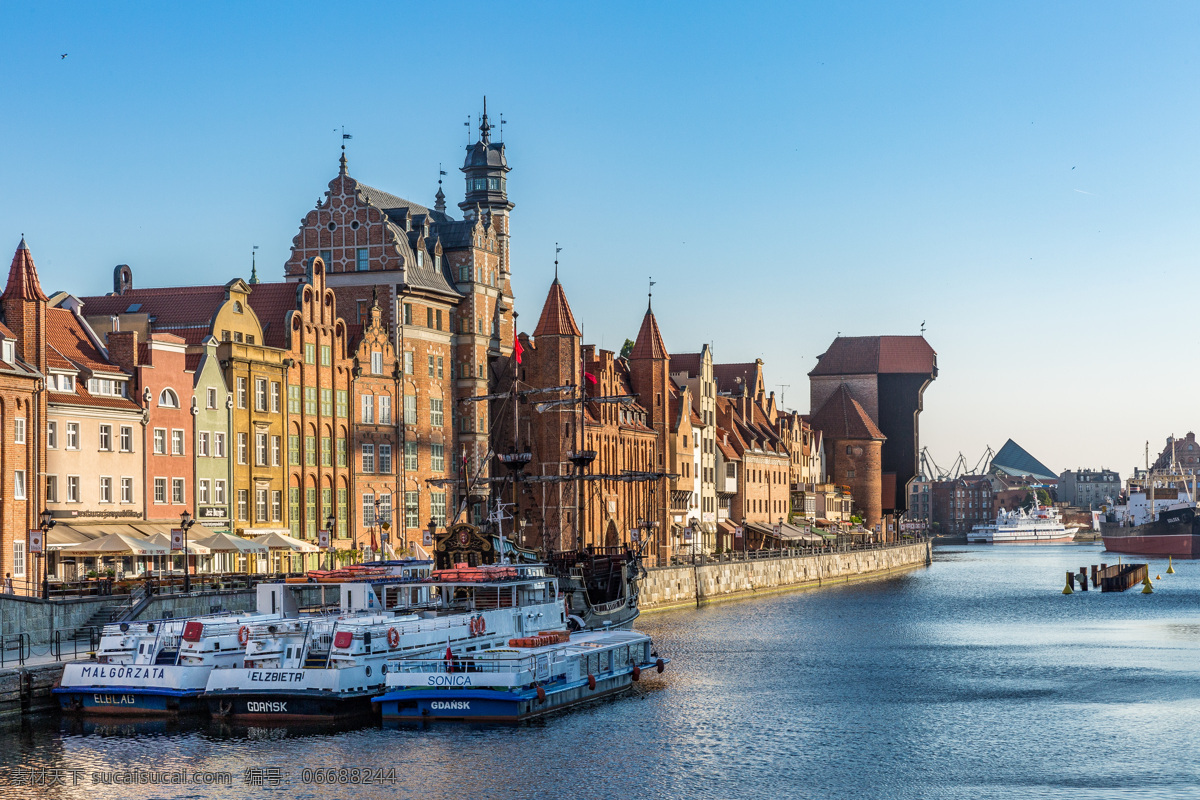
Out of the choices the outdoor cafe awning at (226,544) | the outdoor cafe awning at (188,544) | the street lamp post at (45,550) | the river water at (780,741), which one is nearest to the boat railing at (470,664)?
the river water at (780,741)

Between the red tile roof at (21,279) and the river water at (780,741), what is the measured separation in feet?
98.0

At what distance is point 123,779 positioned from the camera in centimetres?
4466

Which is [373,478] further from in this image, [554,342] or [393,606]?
[393,606]

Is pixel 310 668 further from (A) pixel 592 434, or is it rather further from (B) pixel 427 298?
(A) pixel 592 434

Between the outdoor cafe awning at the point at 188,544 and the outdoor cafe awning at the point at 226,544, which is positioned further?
the outdoor cafe awning at the point at 226,544

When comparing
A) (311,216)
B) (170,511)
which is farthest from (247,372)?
(311,216)

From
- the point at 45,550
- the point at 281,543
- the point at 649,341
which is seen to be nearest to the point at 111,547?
the point at 45,550

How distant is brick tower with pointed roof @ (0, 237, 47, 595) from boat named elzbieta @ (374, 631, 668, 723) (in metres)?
27.0

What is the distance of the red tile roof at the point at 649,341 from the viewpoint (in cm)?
13600

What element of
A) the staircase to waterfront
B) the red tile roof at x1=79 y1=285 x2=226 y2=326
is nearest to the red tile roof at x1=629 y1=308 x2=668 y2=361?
the red tile roof at x1=79 y1=285 x2=226 y2=326

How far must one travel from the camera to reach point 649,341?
136m

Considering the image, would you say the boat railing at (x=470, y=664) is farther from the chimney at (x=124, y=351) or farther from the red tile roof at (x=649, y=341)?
the red tile roof at (x=649, y=341)

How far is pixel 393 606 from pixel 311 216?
51.4 metres

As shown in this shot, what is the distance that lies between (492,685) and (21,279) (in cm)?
3744
